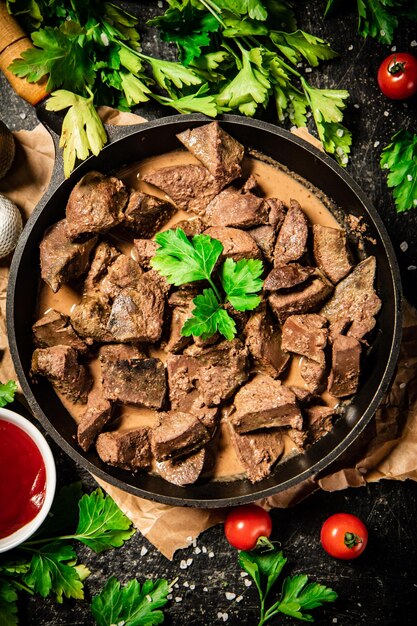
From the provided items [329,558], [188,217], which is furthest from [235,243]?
[329,558]

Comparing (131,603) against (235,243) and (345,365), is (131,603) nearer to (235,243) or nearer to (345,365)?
(345,365)

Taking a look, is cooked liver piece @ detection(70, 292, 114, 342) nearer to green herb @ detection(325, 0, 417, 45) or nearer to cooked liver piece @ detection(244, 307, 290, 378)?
cooked liver piece @ detection(244, 307, 290, 378)

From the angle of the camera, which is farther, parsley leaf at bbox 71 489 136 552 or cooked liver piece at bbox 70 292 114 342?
parsley leaf at bbox 71 489 136 552

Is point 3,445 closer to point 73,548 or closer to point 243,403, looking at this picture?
point 73,548

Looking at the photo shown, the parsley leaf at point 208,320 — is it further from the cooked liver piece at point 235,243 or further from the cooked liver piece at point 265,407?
the cooked liver piece at point 265,407

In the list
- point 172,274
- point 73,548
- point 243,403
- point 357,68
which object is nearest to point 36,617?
point 73,548

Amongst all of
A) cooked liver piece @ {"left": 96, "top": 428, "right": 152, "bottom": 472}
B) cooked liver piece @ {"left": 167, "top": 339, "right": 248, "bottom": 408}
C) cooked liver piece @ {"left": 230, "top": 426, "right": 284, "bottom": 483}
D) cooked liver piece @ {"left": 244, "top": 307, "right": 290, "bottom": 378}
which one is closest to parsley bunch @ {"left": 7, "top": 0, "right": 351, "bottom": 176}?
cooked liver piece @ {"left": 244, "top": 307, "right": 290, "bottom": 378}

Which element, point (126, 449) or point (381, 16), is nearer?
point (126, 449)
